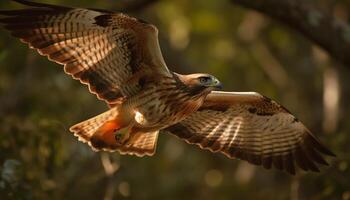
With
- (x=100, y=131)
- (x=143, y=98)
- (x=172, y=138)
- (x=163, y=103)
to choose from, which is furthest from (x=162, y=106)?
(x=172, y=138)

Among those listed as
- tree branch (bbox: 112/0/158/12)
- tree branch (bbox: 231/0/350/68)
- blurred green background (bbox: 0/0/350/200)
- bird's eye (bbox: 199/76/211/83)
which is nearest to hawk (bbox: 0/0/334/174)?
bird's eye (bbox: 199/76/211/83)

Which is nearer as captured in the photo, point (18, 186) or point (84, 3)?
point (18, 186)

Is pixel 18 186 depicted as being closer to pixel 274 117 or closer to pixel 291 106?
pixel 274 117

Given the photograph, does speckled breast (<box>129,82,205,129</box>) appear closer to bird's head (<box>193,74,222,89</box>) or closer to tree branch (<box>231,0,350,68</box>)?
bird's head (<box>193,74,222,89</box>)

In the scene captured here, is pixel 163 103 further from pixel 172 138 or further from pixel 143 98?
pixel 172 138

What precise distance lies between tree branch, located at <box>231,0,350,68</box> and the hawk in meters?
0.78

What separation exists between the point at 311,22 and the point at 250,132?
1.34 metres

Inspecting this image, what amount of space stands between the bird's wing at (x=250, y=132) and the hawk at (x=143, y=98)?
10 mm

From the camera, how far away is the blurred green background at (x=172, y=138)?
839 cm

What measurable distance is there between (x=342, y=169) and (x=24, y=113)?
3653 millimetres

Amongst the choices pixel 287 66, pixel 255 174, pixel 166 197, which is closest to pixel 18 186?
pixel 166 197

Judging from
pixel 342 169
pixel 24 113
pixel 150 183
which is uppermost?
pixel 342 169

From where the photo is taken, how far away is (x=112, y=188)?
8.09 metres

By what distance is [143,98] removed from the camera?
8.27 m
